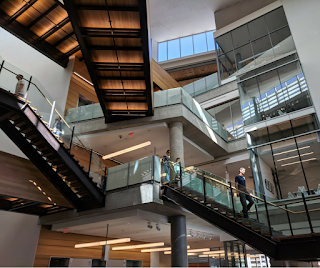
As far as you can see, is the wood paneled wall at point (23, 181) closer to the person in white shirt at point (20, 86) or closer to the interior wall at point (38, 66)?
the person in white shirt at point (20, 86)

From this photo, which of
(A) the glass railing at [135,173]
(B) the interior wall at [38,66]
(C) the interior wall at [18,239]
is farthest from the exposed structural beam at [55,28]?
(C) the interior wall at [18,239]

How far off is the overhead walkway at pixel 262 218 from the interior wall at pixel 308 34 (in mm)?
6810

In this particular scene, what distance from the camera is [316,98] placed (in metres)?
11.8

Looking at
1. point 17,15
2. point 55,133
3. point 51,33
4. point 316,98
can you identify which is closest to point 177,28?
→ point 51,33

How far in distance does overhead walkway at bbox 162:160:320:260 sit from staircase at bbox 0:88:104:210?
4.21 m

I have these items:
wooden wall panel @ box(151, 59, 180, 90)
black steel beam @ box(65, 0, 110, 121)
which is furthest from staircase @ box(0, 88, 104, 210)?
wooden wall panel @ box(151, 59, 180, 90)

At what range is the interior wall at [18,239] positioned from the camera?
41.7 ft

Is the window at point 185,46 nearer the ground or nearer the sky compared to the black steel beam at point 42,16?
nearer the sky

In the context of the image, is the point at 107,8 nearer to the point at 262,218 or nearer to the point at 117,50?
the point at 117,50

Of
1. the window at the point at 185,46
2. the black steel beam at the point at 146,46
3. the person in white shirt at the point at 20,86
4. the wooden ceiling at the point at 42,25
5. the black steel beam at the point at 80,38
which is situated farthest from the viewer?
the window at the point at 185,46

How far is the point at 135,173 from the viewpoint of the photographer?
36.0 feet

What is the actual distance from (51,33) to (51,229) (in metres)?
12.6

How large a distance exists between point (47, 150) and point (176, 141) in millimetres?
6328

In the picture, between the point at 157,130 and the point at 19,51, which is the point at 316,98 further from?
the point at 19,51
